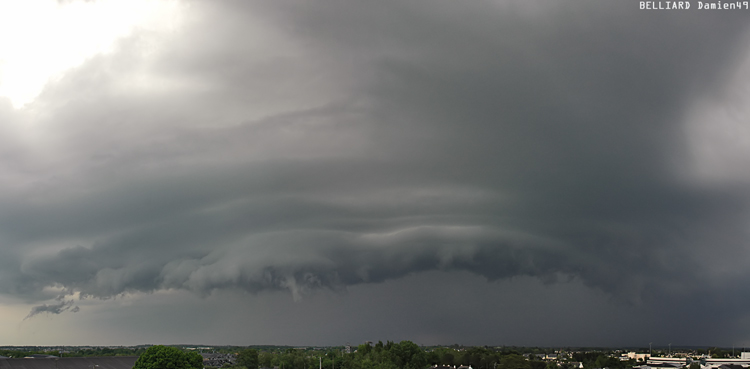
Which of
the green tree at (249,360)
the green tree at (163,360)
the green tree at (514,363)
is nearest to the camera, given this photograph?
the green tree at (163,360)

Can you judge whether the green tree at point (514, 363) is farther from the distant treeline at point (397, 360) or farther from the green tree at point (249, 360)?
the green tree at point (249, 360)

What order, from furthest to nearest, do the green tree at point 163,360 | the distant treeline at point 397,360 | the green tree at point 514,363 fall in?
the distant treeline at point 397,360
the green tree at point 514,363
the green tree at point 163,360

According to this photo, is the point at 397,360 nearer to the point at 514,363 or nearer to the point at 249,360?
the point at 514,363

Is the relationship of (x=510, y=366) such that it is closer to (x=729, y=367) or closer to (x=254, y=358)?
(x=729, y=367)

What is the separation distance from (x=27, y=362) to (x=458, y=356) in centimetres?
13185

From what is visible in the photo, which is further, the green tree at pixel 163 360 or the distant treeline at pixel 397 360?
the distant treeline at pixel 397 360

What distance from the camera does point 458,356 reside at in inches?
7269

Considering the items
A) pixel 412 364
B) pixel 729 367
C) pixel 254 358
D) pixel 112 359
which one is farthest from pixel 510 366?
pixel 112 359

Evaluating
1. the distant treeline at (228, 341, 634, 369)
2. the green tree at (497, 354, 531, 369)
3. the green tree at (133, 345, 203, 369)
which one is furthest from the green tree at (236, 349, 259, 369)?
the green tree at (497, 354, 531, 369)

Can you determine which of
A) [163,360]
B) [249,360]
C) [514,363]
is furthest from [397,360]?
[163,360]

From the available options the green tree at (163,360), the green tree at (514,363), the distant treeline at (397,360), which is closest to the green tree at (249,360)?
the distant treeline at (397,360)

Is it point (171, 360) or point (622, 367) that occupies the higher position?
point (171, 360)

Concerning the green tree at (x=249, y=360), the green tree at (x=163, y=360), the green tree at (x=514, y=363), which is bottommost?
the green tree at (x=249, y=360)

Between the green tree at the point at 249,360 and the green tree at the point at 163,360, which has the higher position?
the green tree at the point at 163,360
